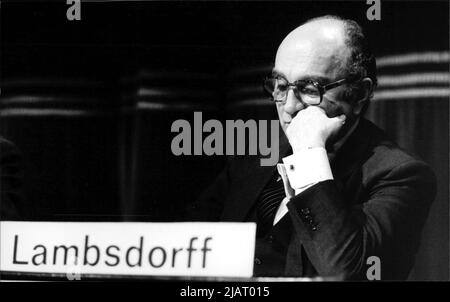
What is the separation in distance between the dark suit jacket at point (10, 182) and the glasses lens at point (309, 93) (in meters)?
1.55

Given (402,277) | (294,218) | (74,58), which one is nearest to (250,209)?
(294,218)

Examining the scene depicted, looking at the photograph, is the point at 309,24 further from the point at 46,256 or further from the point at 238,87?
the point at 46,256

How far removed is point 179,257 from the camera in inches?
173

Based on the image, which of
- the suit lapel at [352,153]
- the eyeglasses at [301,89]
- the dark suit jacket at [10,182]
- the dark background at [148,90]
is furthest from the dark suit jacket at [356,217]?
the dark suit jacket at [10,182]

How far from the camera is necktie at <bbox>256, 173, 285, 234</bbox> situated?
172 inches

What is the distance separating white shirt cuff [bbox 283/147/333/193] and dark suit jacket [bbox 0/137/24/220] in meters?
1.45

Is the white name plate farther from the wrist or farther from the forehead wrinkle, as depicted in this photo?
the forehead wrinkle

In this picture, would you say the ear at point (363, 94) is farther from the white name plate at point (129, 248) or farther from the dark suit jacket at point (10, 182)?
the dark suit jacket at point (10, 182)

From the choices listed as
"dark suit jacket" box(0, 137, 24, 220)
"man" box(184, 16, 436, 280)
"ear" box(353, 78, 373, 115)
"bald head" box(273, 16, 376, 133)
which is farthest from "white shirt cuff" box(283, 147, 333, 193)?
"dark suit jacket" box(0, 137, 24, 220)

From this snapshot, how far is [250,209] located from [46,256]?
1122 millimetres

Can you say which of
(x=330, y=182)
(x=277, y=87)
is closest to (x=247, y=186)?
(x=330, y=182)

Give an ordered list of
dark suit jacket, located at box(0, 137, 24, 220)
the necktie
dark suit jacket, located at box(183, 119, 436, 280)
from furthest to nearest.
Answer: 1. dark suit jacket, located at box(0, 137, 24, 220)
2. the necktie
3. dark suit jacket, located at box(183, 119, 436, 280)

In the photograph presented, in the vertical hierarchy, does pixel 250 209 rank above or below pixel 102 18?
below
